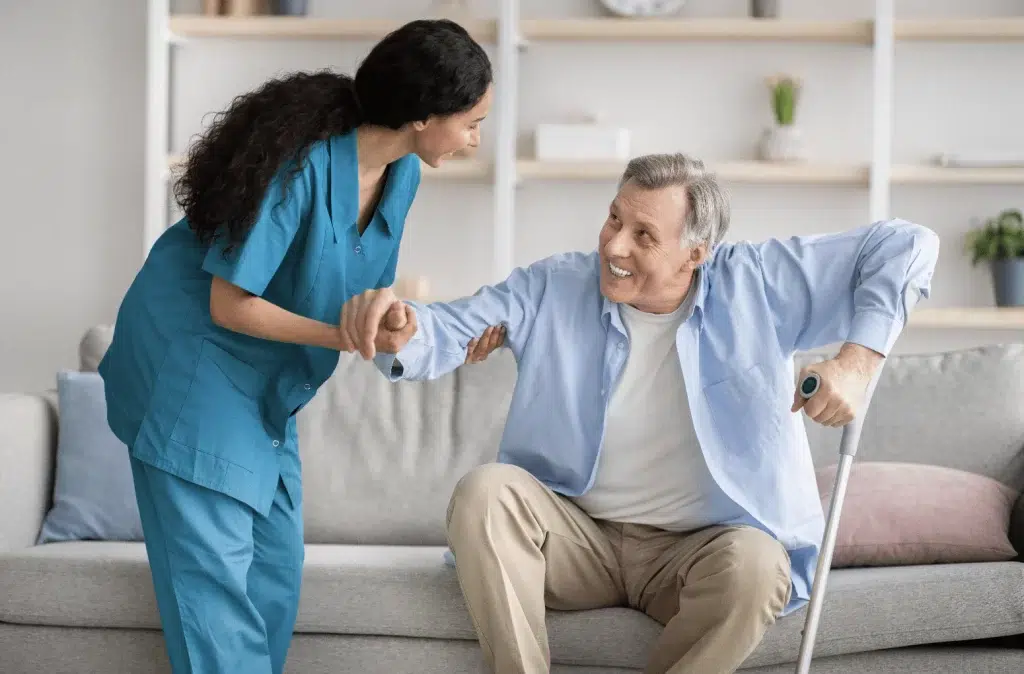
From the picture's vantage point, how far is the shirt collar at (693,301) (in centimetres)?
213

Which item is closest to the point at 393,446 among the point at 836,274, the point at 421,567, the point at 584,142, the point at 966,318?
the point at 421,567

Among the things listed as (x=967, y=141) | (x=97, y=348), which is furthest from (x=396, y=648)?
(x=967, y=141)

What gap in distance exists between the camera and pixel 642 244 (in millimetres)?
2086

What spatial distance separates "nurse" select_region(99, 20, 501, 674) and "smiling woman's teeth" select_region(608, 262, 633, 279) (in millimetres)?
330

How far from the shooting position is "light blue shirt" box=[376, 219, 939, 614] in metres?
2.07

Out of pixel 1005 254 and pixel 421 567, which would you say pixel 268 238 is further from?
pixel 1005 254

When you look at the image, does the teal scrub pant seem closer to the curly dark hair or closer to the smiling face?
the curly dark hair

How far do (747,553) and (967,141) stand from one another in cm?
233

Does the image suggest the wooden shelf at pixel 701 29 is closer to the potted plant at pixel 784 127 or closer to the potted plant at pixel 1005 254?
the potted plant at pixel 784 127

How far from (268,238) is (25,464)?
110 centimetres

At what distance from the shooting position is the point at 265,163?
6.04 ft

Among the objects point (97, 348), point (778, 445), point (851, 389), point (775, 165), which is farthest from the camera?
point (775, 165)

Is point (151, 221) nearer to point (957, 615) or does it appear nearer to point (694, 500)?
point (694, 500)

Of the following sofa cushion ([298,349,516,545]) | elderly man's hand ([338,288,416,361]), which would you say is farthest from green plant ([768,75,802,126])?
elderly man's hand ([338,288,416,361])
